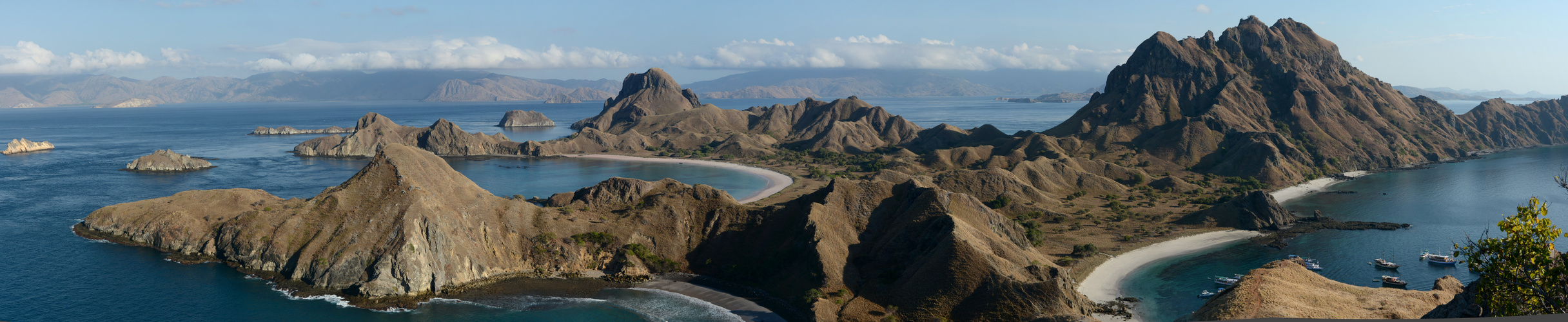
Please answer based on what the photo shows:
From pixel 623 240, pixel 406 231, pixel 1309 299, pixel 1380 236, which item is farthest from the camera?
pixel 1380 236

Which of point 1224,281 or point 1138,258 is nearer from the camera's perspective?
point 1224,281

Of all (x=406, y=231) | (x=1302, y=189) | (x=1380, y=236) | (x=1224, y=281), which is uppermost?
(x=406, y=231)

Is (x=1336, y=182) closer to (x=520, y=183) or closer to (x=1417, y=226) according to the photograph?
(x=1417, y=226)

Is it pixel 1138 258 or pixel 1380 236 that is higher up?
pixel 1380 236

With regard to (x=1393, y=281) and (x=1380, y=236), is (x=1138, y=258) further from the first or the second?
(x=1380, y=236)

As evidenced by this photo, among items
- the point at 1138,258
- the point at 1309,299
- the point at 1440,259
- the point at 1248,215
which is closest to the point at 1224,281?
the point at 1138,258

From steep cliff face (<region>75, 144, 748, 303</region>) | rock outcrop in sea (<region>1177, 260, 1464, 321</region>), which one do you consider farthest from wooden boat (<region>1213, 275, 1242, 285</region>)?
steep cliff face (<region>75, 144, 748, 303</region>)

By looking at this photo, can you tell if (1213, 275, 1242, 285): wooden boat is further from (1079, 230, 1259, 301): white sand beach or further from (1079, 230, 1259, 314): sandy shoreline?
(1079, 230, 1259, 314): sandy shoreline
